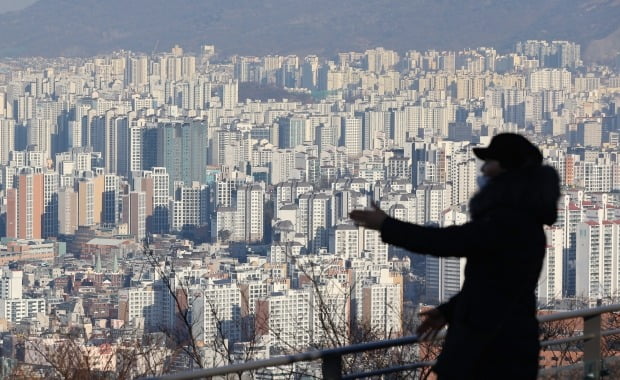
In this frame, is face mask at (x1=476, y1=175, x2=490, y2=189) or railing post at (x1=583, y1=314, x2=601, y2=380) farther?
railing post at (x1=583, y1=314, x2=601, y2=380)

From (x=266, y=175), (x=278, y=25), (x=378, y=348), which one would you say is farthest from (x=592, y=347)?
(x=278, y=25)

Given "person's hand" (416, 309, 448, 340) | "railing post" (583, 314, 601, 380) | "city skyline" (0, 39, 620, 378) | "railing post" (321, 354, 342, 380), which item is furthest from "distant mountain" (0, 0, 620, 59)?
"person's hand" (416, 309, 448, 340)

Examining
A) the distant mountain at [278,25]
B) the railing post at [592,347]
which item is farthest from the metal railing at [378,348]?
the distant mountain at [278,25]

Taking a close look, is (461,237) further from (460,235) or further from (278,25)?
(278,25)

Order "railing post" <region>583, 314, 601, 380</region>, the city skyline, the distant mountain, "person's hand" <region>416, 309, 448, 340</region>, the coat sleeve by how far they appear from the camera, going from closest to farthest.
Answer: the coat sleeve → "person's hand" <region>416, 309, 448, 340</region> → "railing post" <region>583, 314, 601, 380</region> → the city skyline → the distant mountain

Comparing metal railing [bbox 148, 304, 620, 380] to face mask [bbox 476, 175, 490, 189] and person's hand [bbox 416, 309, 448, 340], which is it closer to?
person's hand [bbox 416, 309, 448, 340]

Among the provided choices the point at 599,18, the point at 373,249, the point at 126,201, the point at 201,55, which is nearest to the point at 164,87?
the point at 201,55

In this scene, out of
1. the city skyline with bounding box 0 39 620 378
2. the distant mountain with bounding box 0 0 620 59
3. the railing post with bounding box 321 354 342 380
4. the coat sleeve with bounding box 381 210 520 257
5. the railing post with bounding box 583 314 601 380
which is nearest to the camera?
the coat sleeve with bounding box 381 210 520 257

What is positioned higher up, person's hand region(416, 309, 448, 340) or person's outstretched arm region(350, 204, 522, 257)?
person's outstretched arm region(350, 204, 522, 257)
